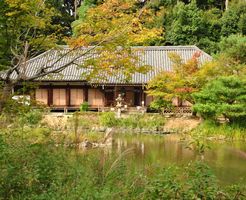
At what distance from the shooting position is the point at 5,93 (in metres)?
6.60

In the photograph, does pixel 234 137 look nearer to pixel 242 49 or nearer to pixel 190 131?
pixel 190 131

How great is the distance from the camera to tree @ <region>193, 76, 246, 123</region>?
62.8 feet

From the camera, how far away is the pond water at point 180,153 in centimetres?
1195

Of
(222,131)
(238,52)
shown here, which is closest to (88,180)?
(222,131)

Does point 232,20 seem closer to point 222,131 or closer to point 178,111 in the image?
point 178,111

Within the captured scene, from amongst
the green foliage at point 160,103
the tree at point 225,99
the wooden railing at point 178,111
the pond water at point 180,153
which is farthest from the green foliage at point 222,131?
the wooden railing at point 178,111

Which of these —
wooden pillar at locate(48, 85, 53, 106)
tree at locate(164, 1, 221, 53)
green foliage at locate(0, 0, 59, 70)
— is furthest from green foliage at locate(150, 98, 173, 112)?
green foliage at locate(0, 0, 59, 70)

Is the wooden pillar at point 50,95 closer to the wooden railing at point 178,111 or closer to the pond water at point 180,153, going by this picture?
the wooden railing at point 178,111

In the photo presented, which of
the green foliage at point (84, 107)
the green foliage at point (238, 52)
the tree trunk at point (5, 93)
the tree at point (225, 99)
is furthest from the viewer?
the green foliage at point (84, 107)

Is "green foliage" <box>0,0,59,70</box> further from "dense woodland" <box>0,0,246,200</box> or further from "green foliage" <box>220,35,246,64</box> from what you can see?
"green foliage" <box>220,35,246,64</box>

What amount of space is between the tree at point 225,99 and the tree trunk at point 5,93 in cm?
1400

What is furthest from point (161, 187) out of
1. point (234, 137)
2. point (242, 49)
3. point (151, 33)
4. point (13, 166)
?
point (242, 49)

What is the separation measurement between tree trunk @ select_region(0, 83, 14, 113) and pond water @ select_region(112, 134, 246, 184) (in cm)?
485

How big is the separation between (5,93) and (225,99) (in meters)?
14.7
